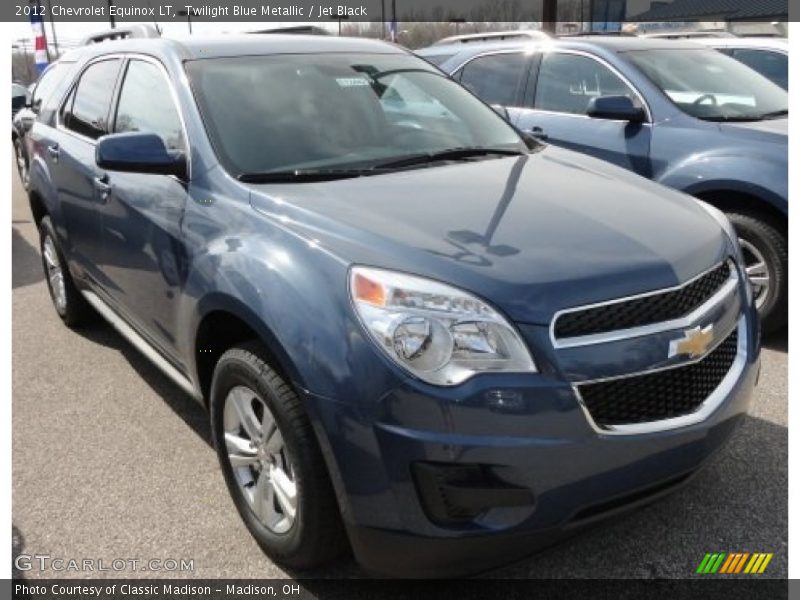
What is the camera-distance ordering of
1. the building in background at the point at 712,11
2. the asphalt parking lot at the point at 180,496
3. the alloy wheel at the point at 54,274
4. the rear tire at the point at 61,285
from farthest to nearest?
the building in background at the point at 712,11
the alloy wheel at the point at 54,274
the rear tire at the point at 61,285
the asphalt parking lot at the point at 180,496

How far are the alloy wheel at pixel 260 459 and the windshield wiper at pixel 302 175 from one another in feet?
2.49

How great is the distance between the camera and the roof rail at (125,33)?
14.4 feet

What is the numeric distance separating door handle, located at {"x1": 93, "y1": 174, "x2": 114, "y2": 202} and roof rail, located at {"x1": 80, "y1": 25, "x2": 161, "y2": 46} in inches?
35.2

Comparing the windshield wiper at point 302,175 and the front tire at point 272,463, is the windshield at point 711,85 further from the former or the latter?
the front tire at point 272,463

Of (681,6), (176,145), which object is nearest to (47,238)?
(176,145)

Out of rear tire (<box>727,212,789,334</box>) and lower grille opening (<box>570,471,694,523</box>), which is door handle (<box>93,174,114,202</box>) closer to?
lower grille opening (<box>570,471,694,523</box>)

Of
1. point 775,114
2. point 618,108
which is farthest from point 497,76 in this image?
point 775,114

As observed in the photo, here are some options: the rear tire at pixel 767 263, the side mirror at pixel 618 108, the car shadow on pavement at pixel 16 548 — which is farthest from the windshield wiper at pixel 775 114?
the car shadow on pavement at pixel 16 548

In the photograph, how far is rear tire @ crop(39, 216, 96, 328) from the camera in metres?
4.67

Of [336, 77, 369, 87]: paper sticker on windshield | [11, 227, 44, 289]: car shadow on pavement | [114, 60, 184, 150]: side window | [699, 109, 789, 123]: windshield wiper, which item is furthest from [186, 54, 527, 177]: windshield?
[11, 227, 44, 289]: car shadow on pavement

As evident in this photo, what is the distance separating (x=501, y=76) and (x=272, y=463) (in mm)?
4408

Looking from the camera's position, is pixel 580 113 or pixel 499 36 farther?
pixel 499 36

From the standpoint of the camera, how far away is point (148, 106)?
3.37m

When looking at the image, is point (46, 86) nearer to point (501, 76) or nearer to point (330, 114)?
point (330, 114)
